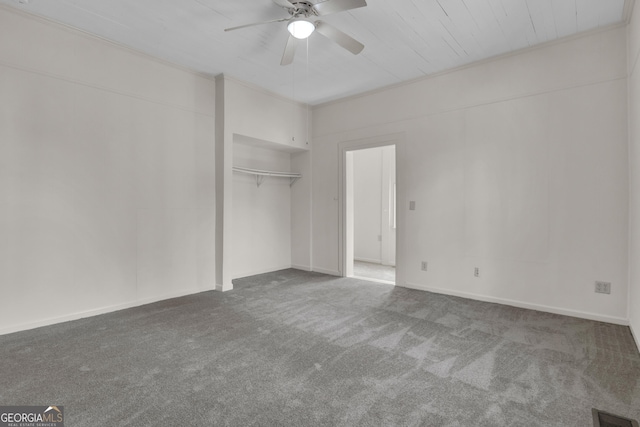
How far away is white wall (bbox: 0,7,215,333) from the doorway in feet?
10.5

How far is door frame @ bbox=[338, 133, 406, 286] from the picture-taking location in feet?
14.6

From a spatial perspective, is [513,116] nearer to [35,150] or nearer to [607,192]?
[607,192]

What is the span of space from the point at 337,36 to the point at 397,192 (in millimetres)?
2366

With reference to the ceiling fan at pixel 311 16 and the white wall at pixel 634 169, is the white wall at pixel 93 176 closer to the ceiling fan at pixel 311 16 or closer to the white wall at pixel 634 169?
the ceiling fan at pixel 311 16

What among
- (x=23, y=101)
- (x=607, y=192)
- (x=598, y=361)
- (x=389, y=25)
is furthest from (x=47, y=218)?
→ (x=607, y=192)

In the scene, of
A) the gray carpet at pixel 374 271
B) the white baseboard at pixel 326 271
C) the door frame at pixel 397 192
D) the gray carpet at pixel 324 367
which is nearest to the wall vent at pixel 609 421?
the gray carpet at pixel 324 367

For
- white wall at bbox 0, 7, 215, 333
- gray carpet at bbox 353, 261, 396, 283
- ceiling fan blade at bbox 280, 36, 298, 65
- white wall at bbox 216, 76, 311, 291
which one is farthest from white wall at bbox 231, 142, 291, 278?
ceiling fan blade at bbox 280, 36, 298, 65

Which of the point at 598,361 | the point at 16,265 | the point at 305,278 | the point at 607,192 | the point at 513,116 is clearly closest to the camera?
the point at 598,361

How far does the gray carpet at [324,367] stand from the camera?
1.73 meters

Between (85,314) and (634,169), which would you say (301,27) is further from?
(85,314)

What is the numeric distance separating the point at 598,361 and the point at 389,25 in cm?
331

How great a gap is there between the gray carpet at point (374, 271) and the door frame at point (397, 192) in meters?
0.48

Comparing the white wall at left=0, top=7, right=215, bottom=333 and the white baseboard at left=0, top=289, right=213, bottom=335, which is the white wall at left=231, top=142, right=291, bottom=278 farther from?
the white baseboard at left=0, top=289, right=213, bottom=335

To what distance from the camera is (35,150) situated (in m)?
2.91
